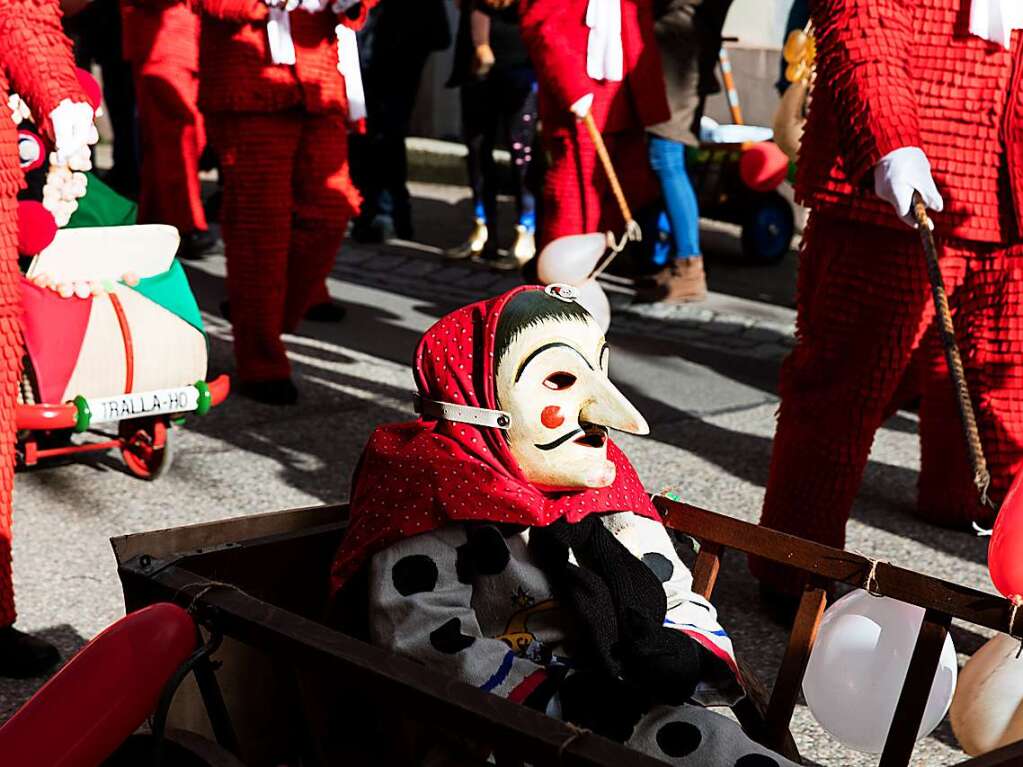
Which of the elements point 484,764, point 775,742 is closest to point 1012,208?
point 775,742

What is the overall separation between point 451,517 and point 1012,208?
1.60m

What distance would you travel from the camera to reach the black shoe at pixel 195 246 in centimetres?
819

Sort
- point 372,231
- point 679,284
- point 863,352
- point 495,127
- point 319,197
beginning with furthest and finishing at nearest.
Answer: point 372,231 < point 495,127 < point 679,284 < point 319,197 < point 863,352

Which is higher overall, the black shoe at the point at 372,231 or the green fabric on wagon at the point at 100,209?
the green fabric on wagon at the point at 100,209

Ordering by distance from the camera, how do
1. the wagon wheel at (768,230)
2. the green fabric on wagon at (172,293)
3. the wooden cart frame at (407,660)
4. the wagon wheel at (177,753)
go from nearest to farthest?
1. the wooden cart frame at (407,660)
2. the wagon wheel at (177,753)
3. the green fabric on wagon at (172,293)
4. the wagon wheel at (768,230)

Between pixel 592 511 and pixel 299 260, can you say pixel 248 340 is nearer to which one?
pixel 299 260

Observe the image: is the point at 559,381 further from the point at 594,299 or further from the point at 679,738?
the point at 594,299

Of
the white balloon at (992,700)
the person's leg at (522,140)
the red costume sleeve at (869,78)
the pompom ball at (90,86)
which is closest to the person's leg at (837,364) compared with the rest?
the red costume sleeve at (869,78)

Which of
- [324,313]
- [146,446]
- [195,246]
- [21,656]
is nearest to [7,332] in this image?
[21,656]

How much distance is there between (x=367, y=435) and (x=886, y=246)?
87.6 inches

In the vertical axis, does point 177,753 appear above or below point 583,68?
below

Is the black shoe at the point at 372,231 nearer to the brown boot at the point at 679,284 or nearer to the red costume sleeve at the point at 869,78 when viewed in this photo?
the brown boot at the point at 679,284

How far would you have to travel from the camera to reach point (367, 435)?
496 cm

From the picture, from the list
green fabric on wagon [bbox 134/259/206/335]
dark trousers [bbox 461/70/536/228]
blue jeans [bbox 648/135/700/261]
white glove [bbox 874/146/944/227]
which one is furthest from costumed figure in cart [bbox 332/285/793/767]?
dark trousers [bbox 461/70/536/228]
